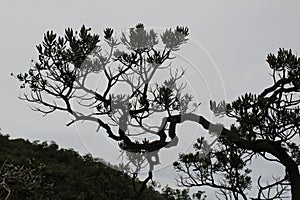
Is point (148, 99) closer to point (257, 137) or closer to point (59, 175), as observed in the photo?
point (257, 137)

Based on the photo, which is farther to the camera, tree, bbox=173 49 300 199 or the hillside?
the hillside

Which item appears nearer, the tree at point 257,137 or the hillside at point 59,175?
the tree at point 257,137

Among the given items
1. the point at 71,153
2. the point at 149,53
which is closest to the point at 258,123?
the point at 149,53

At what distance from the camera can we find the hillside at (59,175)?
313 inches

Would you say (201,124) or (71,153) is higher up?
(71,153)

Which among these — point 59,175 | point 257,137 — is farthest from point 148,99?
point 59,175

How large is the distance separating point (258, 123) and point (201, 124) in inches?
37.0

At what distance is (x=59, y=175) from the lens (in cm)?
1239

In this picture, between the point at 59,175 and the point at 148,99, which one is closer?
the point at 148,99

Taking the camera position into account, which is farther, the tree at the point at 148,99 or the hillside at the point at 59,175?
the hillside at the point at 59,175

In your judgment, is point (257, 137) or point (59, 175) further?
point (59, 175)

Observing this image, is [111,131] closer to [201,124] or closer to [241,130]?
[201,124]

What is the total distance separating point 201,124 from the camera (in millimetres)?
5016

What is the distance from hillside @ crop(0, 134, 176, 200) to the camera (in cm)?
795
